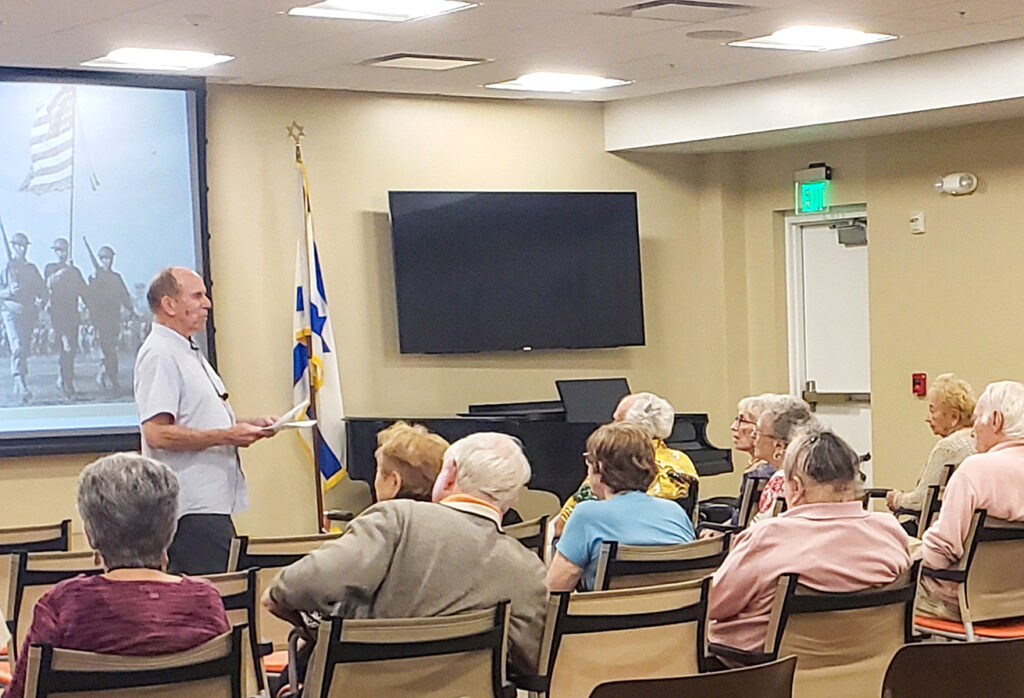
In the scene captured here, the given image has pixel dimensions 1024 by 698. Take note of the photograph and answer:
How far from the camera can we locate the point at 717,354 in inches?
456

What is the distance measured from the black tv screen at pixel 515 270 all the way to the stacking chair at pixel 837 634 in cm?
587

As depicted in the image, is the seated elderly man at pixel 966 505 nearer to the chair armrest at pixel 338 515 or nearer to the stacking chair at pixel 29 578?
the stacking chair at pixel 29 578

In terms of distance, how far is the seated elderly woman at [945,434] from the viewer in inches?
278

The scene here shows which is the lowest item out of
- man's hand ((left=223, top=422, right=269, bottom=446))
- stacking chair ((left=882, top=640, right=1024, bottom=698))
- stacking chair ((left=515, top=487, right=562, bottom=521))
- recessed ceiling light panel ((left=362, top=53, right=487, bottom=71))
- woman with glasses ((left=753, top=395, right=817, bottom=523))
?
stacking chair ((left=515, top=487, right=562, bottom=521))

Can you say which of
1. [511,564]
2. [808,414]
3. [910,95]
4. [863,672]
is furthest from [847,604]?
[910,95]

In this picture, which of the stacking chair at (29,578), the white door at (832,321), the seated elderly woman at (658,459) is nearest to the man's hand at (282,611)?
the stacking chair at (29,578)

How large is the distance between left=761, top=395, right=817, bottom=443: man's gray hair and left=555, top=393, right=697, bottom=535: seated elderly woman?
1.22ft

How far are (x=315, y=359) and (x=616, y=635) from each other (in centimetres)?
569

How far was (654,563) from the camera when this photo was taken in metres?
4.67

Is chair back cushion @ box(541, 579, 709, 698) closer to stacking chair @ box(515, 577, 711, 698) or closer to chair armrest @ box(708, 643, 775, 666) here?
stacking chair @ box(515, 577, 711, 698)

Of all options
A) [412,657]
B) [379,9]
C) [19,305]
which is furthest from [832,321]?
[412,657]

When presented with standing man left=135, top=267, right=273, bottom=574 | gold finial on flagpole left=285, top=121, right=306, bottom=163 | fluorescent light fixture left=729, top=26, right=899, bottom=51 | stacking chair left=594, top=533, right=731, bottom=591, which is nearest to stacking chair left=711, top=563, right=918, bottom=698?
stacking chair left=594, top=533, right=731, bottom=591

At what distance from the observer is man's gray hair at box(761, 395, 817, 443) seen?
6.50m

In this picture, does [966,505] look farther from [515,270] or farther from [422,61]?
[515,270]
